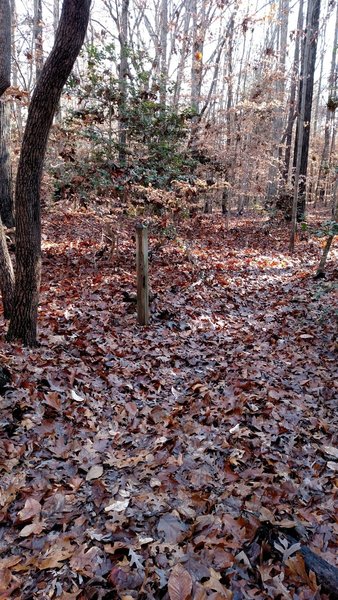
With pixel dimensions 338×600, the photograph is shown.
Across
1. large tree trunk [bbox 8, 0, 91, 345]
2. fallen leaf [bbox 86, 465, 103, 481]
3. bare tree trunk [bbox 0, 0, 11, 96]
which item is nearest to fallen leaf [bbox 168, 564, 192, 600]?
fallen leaf [bbox 86, 465, 103, 481]

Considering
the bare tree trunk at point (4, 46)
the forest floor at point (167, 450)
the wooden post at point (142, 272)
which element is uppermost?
the bare tree trunk at point (4, 46)

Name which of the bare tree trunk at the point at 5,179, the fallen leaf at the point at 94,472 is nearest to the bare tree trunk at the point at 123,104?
the bare tree trunk at the point at 5,179

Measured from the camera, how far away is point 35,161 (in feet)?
13.7

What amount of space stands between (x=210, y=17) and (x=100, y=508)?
1683cm

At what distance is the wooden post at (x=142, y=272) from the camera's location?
5.96 m

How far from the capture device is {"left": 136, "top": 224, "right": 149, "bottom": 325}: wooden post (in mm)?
5965

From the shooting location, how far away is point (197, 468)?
10.9ft

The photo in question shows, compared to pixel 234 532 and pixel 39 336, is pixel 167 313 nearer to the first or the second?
pixel 39 336

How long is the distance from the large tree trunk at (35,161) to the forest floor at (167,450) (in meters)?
0.42

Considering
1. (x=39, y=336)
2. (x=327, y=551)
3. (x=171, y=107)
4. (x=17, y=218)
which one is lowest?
(x=327, y=551)

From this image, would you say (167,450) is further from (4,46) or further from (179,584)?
(4,46)

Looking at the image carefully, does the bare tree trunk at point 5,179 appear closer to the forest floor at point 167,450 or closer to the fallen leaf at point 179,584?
the forest floor at point 167,450

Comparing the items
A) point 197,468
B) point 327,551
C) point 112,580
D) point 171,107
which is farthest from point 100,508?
point 171,107

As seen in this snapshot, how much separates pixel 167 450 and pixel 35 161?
3.10 m
